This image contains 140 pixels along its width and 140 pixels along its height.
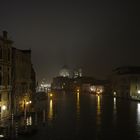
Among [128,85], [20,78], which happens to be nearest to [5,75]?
[20,78]

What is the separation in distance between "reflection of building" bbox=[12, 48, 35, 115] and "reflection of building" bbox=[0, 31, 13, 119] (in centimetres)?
395

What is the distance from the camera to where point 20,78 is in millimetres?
61469

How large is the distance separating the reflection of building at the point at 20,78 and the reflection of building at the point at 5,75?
13.0ft

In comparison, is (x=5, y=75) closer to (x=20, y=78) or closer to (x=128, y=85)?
(x=20, y=78)

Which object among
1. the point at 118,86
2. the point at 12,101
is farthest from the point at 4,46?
Result: the point at 118,86

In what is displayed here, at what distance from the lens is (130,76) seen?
135250 millimetres

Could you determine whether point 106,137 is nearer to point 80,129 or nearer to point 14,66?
point 80,129

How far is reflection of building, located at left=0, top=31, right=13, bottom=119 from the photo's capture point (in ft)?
160

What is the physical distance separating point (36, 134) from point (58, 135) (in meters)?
3.39

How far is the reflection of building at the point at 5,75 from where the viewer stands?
4890 cm

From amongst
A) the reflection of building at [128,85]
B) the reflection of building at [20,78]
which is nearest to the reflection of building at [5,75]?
the reflection of building at [20,78]

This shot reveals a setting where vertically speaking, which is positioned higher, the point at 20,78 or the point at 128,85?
the point at 128,85

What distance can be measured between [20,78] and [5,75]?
1111cm

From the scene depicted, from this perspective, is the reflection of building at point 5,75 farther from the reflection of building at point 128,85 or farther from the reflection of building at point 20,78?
the reflection of building at point 128,85
